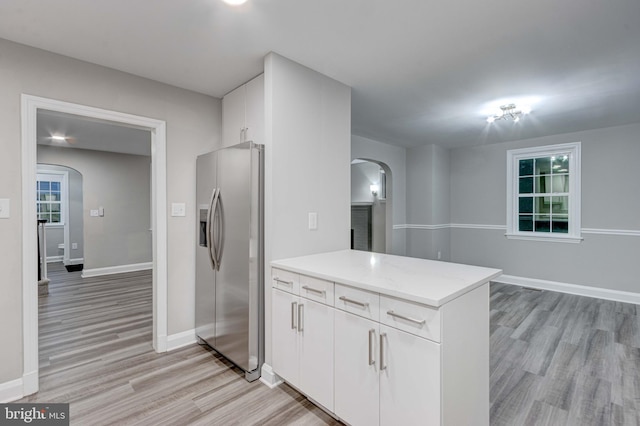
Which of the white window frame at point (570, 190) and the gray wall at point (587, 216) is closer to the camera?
the gray wall at point (587, 216)

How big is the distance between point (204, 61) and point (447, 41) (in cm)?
189

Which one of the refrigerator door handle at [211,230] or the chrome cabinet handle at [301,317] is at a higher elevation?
the refrigerator door handle at [211,230]

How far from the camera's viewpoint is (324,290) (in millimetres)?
1892

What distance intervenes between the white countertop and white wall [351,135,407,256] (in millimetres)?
3386

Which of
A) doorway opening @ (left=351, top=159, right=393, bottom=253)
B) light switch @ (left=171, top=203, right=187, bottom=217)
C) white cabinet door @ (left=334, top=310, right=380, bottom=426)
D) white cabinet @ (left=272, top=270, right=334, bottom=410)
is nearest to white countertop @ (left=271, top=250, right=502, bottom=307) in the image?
white cabinet @ (left=272, top=270, right=334, bottom=410)

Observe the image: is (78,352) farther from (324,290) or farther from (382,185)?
(382,185)

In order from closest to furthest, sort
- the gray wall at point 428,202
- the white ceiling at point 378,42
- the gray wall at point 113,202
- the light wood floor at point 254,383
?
1. the white ceiling at point 378,42
2. the light wood floor at point 254,383
3. the gray wall at point 428,202
4. the gray wall at point 113,202

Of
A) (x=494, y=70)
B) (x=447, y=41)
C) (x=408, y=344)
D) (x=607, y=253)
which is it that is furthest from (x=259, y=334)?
(x=607, y=253)

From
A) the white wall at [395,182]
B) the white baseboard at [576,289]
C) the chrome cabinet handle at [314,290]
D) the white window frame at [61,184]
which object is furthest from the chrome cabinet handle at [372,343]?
the white window frame at [61,184]

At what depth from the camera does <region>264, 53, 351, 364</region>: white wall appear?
2354 mm

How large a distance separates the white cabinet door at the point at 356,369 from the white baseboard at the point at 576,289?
15.9 ft

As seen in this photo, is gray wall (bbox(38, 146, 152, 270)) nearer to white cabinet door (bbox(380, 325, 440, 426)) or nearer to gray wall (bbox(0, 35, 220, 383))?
gray wall (bbox(0, 35, 220, 383))

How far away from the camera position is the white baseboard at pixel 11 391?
2.06m

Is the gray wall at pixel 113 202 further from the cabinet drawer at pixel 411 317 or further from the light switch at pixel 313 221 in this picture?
the cabinet drawer at pixel 411 317
